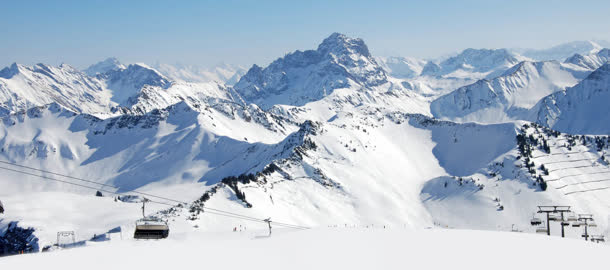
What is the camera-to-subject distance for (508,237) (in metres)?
64.0

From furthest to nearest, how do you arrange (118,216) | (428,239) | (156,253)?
(118,216) → (428,239) → (156,253)

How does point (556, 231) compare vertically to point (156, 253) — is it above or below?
below

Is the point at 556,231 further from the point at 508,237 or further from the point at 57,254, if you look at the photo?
the point at 57,254

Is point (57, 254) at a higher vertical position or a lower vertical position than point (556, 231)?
higher

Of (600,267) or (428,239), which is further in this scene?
(428,239)

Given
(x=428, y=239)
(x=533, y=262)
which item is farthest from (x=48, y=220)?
(x=533, y=262)

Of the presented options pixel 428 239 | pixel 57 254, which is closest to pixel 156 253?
pixel 57 254

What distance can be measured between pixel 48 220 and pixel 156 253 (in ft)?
451

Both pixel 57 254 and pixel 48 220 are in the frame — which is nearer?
pixel 57 254

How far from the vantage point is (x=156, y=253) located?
171 ft

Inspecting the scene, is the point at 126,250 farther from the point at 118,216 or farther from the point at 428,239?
the point at 118,216

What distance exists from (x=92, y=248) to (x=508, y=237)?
5073 cm

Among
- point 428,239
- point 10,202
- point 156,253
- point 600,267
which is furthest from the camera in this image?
point 10,202

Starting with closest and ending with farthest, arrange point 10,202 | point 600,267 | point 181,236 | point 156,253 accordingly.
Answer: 1. point 600,267
2. point 156,253
3. point 181,236
4. point 10,202
